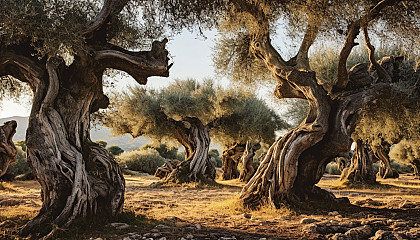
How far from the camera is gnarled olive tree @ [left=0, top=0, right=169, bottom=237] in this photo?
19.3 feet

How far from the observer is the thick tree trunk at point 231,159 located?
78.4ft

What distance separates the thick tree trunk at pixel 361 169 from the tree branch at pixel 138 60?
15.7 m

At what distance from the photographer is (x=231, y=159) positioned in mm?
25297

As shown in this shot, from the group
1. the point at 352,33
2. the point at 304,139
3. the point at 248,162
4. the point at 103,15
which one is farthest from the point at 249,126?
the point at 103,15

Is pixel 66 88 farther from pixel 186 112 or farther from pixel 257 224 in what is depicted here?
pixel 186 112

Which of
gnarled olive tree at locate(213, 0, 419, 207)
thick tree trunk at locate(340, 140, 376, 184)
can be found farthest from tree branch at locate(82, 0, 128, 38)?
thick tree trunk at locate(340, 140, 376, 184)

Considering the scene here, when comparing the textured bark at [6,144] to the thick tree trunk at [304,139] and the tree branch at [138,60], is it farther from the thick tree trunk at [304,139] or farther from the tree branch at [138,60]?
the thick tree trunk at [304,139]

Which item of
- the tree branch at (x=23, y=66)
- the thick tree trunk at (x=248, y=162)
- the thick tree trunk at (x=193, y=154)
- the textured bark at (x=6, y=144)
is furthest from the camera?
the thick tree trunk at (x=248, y=162)

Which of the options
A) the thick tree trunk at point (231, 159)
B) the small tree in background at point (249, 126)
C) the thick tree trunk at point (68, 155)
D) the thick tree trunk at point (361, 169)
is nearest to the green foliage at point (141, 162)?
the thick tree trunk at point (231, 159)

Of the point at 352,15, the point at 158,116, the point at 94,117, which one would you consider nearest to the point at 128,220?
the point at 94,117

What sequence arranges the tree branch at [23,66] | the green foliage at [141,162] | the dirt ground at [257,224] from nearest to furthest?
the dirt ground at [257,224], the tree branch at [23,66], the green foliage at [141,162]

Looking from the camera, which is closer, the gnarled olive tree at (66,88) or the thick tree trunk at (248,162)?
the gnarled olive tree at (66,88)

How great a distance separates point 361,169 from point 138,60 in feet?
54.1

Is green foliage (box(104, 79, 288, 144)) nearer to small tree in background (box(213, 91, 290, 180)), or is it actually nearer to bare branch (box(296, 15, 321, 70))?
small tree in background (box(213, 91, 290, 180))
